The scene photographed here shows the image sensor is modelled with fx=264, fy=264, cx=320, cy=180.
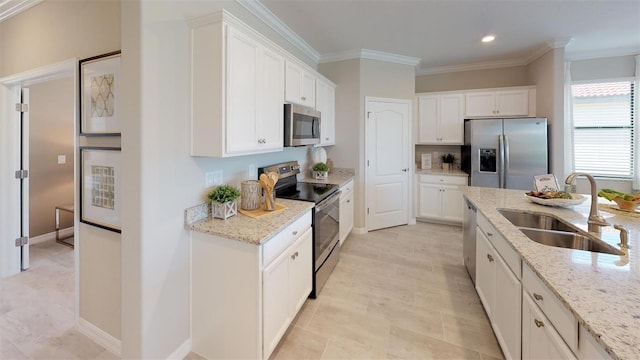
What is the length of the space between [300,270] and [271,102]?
1.43 m

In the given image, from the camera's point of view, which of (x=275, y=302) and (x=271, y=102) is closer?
(x=275, y=302)

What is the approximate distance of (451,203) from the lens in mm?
4535

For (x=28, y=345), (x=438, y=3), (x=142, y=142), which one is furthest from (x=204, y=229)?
(x=438, y=3)

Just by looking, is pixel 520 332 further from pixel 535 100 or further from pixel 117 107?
pixel 535 100

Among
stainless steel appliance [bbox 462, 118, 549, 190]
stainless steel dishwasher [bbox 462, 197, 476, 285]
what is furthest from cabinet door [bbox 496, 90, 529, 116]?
stainless steel dishwasher [bbox 462, 197, 476, 285]

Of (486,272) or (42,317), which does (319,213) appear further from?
(42,317)

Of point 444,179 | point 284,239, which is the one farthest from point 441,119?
point 284,239

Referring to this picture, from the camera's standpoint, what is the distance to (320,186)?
124 inches

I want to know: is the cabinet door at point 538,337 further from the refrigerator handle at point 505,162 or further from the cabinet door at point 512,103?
the cabinet door at point 512,103

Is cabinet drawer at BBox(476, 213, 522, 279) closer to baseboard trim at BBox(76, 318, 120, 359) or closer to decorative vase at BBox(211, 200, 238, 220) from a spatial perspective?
decorative vase at BBox(211, 200, 238, 220)

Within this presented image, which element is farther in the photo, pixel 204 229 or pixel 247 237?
pixel 204 229

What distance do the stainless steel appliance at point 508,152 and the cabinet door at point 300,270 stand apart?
3.19 metres

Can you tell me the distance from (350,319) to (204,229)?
1.38 meters

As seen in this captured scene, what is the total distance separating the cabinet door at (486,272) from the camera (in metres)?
1.92
